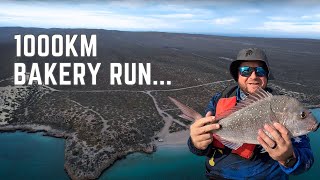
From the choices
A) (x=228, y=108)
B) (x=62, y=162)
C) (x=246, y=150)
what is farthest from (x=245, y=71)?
(x=62, y=162)

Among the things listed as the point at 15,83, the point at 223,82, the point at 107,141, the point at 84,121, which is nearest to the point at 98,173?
the point at 107,141

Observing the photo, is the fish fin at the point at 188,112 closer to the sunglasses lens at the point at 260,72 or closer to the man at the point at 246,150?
the man at the point at 246,150

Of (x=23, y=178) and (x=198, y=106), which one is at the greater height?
(x=198, y=106)

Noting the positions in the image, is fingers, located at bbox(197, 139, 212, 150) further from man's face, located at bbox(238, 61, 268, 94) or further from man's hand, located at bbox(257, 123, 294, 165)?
man's face, located at bbox(238, 61, 268, 94)

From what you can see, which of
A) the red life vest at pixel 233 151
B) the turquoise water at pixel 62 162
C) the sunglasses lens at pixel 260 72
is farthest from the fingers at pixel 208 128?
the turquoise water at pixel 62 162

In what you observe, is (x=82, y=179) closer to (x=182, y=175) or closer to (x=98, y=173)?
(x=98, y=173)

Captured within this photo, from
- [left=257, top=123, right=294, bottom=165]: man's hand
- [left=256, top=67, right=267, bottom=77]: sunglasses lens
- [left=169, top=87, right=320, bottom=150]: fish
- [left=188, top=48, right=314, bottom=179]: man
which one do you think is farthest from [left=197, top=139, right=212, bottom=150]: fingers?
[left=256, top=67, right=267, bottom=77]: sunglasses lens
